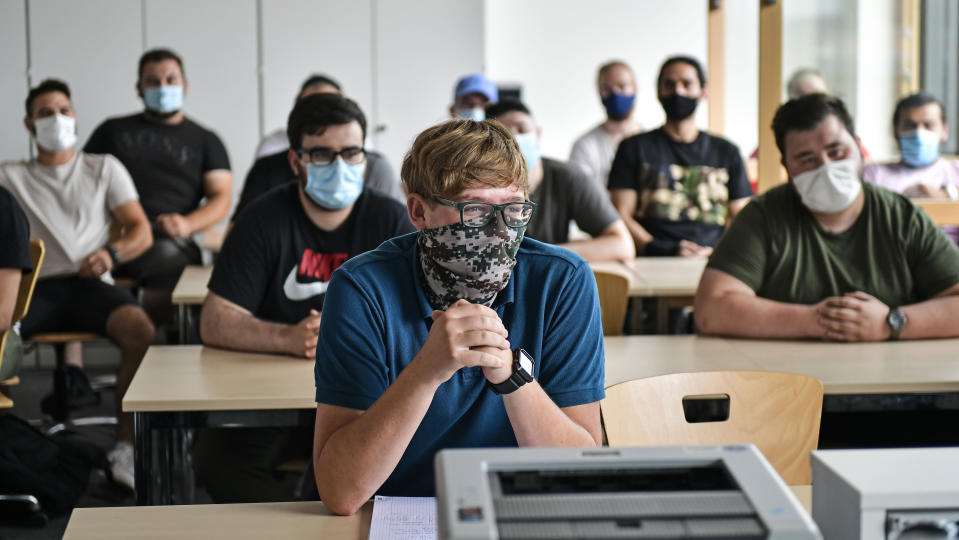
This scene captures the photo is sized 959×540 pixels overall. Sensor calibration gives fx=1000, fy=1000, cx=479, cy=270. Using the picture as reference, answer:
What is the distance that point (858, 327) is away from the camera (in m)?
2.62

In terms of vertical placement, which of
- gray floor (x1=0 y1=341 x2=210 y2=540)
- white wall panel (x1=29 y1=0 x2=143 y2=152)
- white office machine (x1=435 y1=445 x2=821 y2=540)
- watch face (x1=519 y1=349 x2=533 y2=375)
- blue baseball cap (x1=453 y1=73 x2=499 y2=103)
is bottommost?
gray floor (x1=0 y1=341 x2=210 y2=540)

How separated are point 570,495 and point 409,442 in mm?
636

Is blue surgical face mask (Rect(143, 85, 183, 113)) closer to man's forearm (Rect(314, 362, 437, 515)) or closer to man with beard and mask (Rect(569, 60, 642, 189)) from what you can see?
man with beard and mask (Rect(569, 60, 642, 189))

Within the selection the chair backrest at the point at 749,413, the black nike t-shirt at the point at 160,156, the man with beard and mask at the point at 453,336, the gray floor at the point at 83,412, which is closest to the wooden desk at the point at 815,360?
the chair backrest at the point at 749,413

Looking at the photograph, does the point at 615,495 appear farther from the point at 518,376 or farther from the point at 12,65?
the point at 12,65

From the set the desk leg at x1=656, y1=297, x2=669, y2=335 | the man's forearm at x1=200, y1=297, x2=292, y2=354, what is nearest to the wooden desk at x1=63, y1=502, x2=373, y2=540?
the man's forearm at x1=200, y1=297, x2=292, y2=354

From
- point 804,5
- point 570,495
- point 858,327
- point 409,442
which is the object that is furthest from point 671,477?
point 804,5

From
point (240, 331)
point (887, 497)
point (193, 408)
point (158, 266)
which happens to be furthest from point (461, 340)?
point (158, 266)

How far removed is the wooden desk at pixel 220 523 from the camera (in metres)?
1.38

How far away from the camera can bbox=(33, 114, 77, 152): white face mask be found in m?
4.48

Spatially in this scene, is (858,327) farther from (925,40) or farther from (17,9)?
(17,9)

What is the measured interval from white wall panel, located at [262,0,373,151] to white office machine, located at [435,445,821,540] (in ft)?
19.8

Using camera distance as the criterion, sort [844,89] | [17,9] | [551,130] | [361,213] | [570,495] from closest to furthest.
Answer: [570,495]
[361,213]
[17,9]
[844,89]
[551,130]

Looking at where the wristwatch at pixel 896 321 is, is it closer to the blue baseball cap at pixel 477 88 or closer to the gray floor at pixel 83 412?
the gray floor at pixel 83 412
